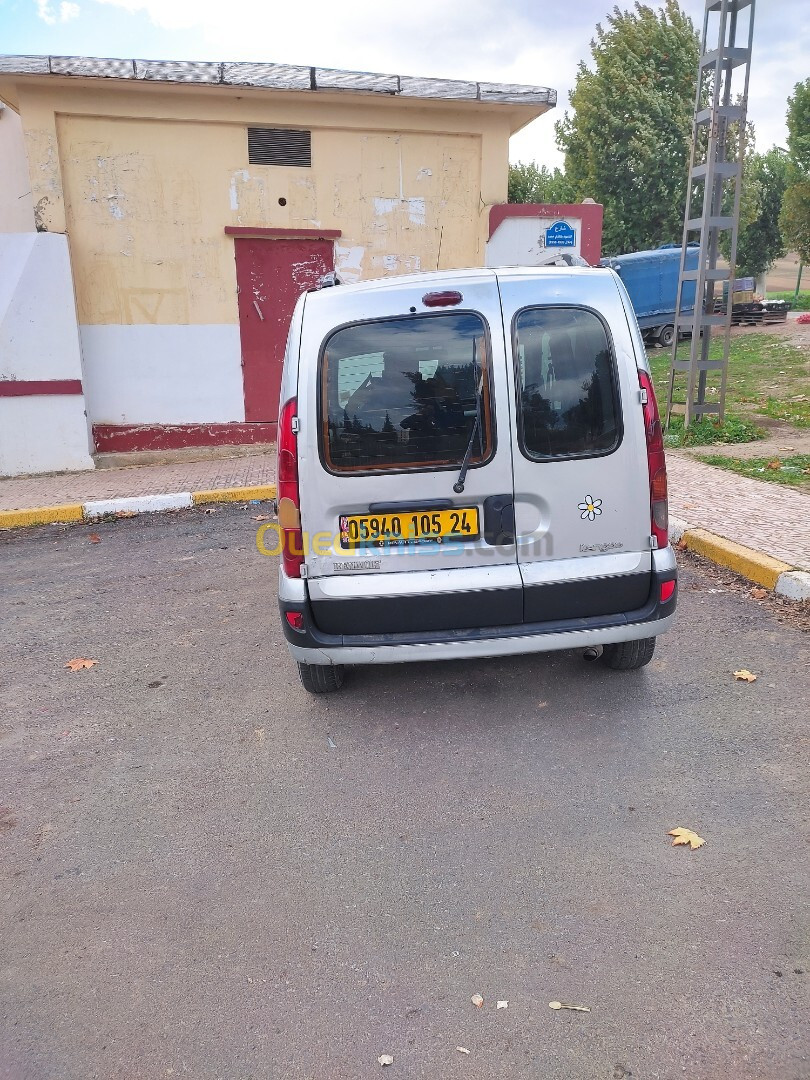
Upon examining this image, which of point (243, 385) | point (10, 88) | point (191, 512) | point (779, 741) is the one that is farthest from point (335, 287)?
point (10, 88)

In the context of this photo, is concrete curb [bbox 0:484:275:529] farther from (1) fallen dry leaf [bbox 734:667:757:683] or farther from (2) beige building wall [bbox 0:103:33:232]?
(1) fallen dry leaf [bbox 734:667:757:683]

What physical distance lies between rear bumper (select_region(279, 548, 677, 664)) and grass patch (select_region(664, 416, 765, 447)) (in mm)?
6019

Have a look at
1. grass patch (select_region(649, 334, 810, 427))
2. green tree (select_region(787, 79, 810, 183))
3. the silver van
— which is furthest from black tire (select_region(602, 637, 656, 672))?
green tree (select_region(787, 79, 810, 183))

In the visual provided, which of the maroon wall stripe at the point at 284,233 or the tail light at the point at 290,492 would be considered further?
the maroon wall stripe at the point at 284,233

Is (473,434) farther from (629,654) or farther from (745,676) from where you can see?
(745,676)

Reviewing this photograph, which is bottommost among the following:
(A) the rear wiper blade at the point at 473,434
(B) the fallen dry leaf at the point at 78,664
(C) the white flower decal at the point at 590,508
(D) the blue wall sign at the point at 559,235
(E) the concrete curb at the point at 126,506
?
(B) the fallen dry leaf at the point at 78,664

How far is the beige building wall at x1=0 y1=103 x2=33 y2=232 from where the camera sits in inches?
406

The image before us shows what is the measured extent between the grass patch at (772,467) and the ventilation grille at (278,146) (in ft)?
19.4

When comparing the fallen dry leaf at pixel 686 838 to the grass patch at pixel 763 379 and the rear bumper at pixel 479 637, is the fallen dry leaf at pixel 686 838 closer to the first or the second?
the rear bumper at pixel 479 637

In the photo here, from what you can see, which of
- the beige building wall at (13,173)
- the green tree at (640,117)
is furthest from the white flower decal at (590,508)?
the green tree at (640,117)

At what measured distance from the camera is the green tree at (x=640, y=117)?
29406 mm

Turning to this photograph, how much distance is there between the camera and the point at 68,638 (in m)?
5.02

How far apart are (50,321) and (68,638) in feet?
18.4

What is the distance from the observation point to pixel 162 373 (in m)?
9.93
